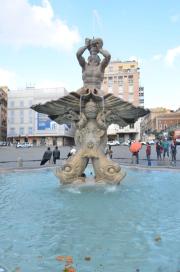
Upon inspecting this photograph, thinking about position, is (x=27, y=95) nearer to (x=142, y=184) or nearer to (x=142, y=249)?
(x=142, y=184)

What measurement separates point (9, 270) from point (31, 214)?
2.52 meters

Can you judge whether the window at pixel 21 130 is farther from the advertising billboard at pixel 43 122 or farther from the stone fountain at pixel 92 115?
the stone fountain at pixel 92 115

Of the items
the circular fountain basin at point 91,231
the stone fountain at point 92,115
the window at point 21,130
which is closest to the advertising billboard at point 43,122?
the window at point 21,130

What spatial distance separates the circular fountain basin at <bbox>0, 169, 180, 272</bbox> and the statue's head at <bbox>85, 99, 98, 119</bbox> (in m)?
2.35

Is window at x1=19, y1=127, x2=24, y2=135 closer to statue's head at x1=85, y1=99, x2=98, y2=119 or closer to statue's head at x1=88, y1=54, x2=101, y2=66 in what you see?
statue's head at x1=88, y1=54, x2=101, y2=66

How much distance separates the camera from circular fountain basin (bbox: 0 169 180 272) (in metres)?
3.76

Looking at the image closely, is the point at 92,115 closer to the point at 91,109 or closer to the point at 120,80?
the point at 91,109

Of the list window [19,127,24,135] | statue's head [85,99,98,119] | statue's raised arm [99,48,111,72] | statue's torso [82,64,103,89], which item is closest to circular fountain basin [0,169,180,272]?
statue's head [85,99,98,119]

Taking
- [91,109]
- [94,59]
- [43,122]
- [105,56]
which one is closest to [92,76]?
[94,59]

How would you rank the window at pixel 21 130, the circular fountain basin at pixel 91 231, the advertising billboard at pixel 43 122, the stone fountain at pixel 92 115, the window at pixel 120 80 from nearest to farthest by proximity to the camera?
1. the circular fountain basin at pixel 91 231
2. the stone fountain at pixel 92 115
3. the advertising billboard at pixel 43 122
4. the window at pixel 21 130
5. the window at pixel 120 80

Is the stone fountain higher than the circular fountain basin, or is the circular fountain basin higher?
the stone fountain

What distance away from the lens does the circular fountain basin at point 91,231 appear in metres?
3.76

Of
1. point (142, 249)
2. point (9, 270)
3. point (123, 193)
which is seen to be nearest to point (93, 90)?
point (123, 193)

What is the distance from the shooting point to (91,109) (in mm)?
9625
